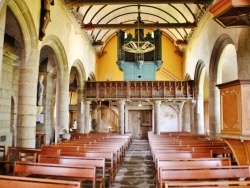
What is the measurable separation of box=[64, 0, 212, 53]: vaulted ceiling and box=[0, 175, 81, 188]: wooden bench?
914 centimetres

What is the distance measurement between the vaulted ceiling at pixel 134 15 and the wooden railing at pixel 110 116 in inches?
209

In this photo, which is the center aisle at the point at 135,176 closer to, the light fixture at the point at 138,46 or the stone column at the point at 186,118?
the light fixture at the point at 138,46

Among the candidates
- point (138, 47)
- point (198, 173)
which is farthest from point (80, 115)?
point (198, 173)

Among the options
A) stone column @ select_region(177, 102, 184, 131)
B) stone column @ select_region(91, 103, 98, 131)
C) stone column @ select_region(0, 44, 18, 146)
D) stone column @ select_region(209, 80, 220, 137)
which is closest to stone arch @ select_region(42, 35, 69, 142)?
stone column @ select_region(0, 44, 18, 146)

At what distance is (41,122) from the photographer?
43.0 feet

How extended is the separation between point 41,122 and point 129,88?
5246 millimetres

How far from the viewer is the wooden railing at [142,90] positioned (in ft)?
48.3

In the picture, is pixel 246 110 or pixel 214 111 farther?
pixel 214 111

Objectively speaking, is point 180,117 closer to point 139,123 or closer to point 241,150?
point 139,123

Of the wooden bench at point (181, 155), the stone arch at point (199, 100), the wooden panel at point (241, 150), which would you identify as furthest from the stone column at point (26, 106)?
the stone arch at point (199, 100)

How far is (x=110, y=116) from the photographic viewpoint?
762 inches

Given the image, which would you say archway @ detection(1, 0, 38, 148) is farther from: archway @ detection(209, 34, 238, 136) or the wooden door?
the wooden door

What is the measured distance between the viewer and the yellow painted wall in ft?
65.6

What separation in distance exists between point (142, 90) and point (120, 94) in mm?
1318
